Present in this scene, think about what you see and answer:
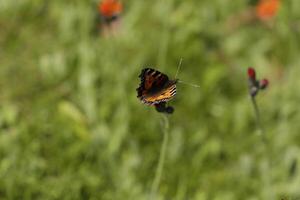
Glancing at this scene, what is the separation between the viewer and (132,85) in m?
4.66

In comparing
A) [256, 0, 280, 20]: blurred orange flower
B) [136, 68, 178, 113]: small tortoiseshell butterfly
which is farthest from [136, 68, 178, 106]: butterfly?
[256, 0, 280, 20]: blurred orange flower

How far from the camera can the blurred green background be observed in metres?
3.91

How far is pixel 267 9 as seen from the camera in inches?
214

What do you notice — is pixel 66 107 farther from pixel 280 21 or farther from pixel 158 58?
pixel 280 21

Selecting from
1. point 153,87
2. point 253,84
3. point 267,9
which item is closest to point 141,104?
point 253,84

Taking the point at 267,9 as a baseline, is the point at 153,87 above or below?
below

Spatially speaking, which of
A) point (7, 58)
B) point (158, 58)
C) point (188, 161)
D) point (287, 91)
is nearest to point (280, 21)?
point (287, 91)

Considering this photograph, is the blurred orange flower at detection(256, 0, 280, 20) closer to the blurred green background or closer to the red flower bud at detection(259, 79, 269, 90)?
the blurred green background

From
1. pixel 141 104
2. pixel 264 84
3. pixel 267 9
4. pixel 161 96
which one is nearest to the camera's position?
pixel 161 96

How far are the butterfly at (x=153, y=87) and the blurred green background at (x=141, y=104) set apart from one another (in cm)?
107

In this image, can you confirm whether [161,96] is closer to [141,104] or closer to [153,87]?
[153,87]

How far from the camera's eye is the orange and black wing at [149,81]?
2635mm

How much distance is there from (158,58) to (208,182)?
45.9 inches

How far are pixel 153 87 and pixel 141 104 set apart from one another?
6.16ft
